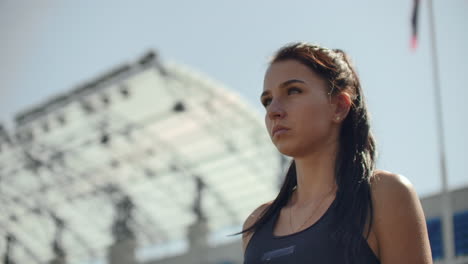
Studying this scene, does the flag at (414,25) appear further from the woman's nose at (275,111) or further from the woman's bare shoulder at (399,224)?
the woman's bare shoulder at (399,224)

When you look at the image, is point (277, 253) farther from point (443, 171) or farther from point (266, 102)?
point (443, 171)

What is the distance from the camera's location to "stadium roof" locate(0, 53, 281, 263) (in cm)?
2411

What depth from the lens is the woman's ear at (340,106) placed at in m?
2.28

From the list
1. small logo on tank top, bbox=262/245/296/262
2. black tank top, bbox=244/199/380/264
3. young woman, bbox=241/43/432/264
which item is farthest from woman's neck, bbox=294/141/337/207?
small logo on tank top, bbox=262/245/296/262

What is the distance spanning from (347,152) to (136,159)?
1006 inches

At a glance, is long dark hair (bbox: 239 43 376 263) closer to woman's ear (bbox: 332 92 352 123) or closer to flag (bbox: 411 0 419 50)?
woman's ear (bbox: 332 92 352 123)

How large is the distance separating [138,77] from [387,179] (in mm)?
21432

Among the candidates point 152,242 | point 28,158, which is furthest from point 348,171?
point 152,242

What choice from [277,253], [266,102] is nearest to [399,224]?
[277,253]

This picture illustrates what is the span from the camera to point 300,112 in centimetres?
222

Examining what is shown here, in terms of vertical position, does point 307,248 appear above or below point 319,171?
below

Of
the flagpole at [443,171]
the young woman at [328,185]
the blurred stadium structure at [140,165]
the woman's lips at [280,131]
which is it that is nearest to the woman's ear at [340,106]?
the young woman at [328,185]

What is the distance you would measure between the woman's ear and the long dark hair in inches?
0.7

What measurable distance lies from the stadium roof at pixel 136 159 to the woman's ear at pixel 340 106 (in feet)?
67.2
